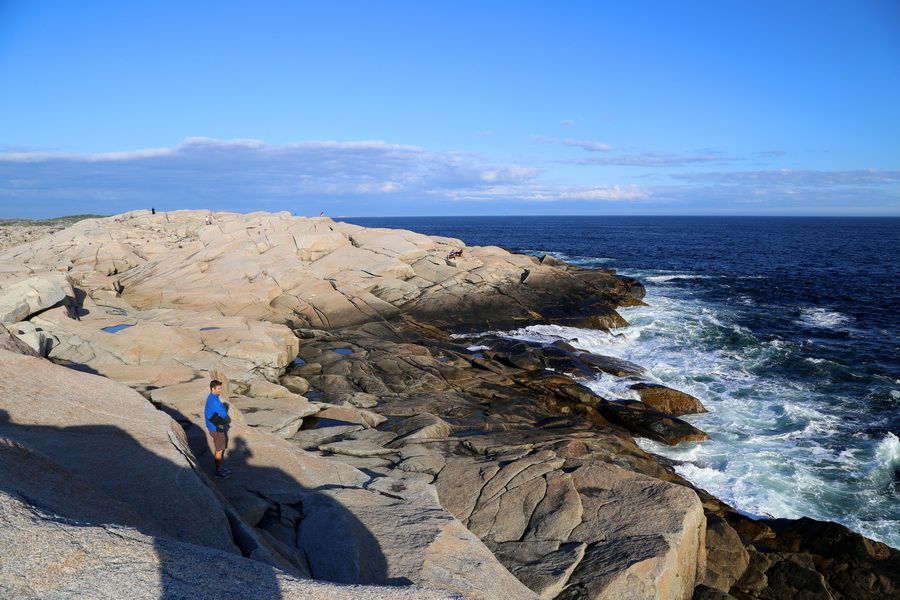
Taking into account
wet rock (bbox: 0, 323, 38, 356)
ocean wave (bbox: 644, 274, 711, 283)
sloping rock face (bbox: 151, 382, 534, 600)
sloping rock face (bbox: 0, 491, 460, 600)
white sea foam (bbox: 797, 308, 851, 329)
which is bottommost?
sloping rock face (bbox: 151, 382, 534, 600)

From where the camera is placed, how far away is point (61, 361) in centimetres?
2148

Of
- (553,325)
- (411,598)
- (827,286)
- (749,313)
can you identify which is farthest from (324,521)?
(827,286)

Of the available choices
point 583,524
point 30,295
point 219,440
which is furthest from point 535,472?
point 30,295

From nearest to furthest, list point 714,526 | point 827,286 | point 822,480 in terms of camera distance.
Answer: point 714,526 < point 822,480 < point 827,286

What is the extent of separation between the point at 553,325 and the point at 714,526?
23755 mm

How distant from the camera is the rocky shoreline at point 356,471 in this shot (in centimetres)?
736

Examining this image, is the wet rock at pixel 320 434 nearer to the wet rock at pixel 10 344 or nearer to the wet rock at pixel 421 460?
the wet rock at pixel 421 460

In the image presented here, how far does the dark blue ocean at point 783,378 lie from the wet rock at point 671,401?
28.2 inches

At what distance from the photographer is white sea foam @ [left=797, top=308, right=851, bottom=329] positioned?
39662 mm

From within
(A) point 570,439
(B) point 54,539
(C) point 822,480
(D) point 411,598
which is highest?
(B) point 54,539

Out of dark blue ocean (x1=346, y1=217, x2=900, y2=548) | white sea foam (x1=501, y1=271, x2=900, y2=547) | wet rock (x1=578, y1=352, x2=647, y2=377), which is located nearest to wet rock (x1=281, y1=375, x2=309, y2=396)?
white sea foam (x1=501, y1=271, x2=900, y2=547)

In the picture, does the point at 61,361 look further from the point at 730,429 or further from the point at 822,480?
the point at 822,480

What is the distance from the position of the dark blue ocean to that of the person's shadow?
43.0ft

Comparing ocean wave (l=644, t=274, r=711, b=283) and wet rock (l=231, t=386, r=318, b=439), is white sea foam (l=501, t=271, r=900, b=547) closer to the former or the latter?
wet rock (l=231, t=386, r=318, b=439)
